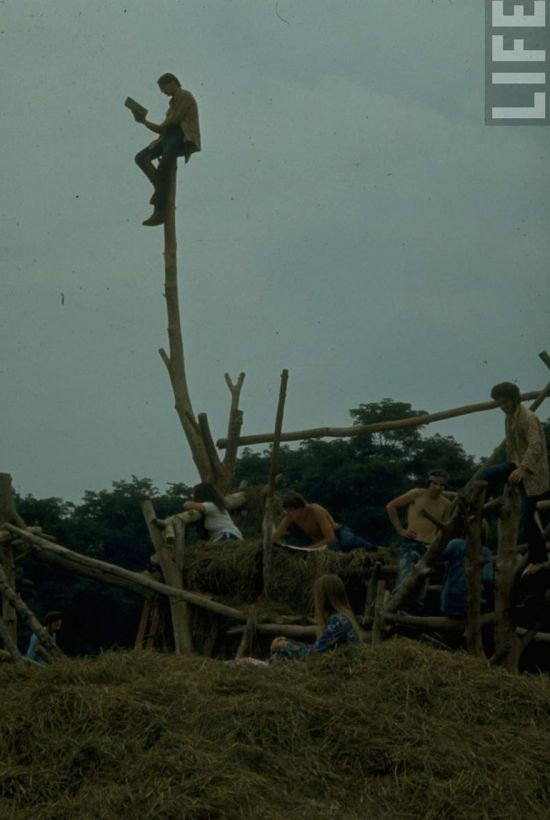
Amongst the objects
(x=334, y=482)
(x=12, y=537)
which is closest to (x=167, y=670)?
(x=12, y=537)

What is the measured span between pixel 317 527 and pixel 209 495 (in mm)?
1520

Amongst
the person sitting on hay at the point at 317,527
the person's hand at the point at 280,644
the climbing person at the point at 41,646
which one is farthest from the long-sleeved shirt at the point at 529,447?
the climbing person at the point at 41,646

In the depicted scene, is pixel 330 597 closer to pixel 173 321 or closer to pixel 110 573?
pixel 110 573

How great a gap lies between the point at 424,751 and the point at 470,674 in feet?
3.52

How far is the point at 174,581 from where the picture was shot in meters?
13.4

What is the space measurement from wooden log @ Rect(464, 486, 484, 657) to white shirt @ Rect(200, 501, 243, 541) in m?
4.17

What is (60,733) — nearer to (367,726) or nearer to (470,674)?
(367,726)

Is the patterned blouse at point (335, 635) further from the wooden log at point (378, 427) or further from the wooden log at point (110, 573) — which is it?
the wooden log at point (378, 427)

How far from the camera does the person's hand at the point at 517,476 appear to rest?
386 inches

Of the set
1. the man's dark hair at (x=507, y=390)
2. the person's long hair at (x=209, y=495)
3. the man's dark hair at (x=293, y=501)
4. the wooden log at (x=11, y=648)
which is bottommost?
the wooden log at (x=11, y=648)

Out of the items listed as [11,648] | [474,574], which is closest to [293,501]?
[11,648]

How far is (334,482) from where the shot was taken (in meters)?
27.2

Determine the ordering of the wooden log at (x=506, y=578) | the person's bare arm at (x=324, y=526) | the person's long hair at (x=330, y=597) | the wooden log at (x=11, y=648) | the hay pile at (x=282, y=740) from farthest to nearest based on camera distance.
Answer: the person's bare arm at (x=324, y=526), the wooden log at (x=11, y=648), the wooden log at (x=506, y=578), the person's long hair at (x=330, y=597), the hay pile at (x=282, y=740)

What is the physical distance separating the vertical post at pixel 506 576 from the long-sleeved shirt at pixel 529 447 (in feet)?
0.48
